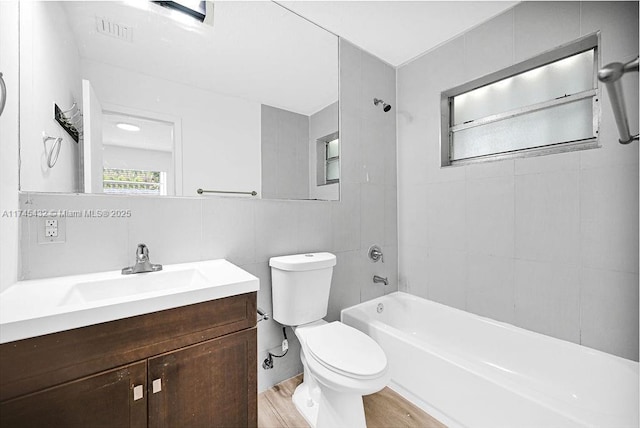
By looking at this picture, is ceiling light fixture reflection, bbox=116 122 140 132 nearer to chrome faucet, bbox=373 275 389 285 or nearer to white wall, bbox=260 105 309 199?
white wall, bbox=260 105 309 199

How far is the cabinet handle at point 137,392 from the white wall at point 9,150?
569mm

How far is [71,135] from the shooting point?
121 cm

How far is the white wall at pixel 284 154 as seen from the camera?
69.0 inches

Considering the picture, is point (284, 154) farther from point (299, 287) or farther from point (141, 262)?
point (141, 262)

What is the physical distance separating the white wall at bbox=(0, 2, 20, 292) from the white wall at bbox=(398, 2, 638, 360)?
227cm

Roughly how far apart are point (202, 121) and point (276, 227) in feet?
2.39

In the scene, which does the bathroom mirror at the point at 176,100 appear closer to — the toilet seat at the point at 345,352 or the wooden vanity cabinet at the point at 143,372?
the wooden vanity cabinet at the point at 143,372

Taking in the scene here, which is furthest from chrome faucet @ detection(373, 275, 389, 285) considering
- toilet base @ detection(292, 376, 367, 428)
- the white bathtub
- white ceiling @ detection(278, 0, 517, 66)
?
white ceiling @ detection(278, 0, 517, 66)

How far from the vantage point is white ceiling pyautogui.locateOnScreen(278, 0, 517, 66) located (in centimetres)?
171

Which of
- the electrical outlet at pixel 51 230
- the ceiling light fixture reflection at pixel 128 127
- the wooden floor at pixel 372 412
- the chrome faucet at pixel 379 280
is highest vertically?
the ceiling light fixture reflection at pixel 128 127

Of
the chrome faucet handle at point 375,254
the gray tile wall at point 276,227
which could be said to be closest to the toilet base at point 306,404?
the gray tile wall at point 276,227

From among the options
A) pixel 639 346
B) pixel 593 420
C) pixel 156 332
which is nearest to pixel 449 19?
pixel 639 346

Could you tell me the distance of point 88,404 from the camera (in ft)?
2.74

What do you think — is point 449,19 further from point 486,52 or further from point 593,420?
point 593,420
